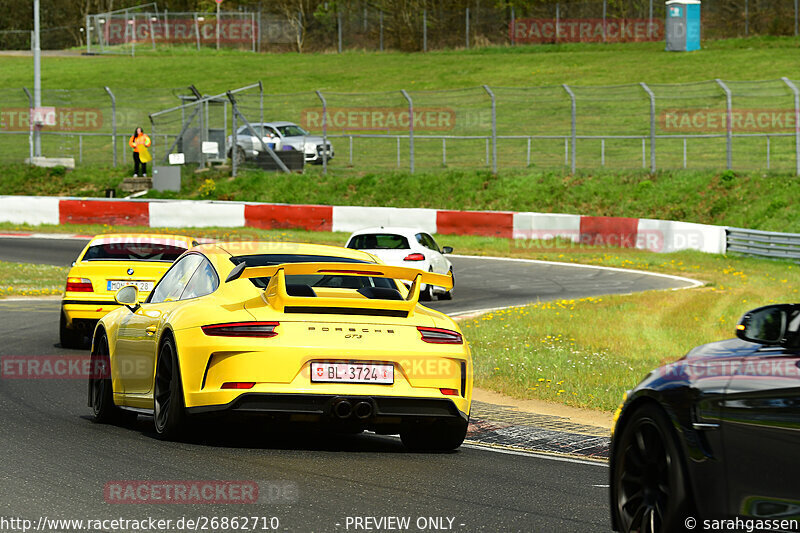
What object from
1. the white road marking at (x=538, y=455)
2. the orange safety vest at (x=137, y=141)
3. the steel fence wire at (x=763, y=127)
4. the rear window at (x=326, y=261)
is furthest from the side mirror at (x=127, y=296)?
the orange safety vest at (x=137, y=141)

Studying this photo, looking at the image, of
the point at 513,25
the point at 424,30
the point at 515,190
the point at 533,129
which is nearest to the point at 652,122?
the point at 515,190

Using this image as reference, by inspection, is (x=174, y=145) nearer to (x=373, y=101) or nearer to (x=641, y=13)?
(x=373, y=101)

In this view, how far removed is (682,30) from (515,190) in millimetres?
26089

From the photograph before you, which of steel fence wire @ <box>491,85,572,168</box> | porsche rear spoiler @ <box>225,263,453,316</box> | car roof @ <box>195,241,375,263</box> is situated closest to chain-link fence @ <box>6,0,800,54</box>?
steel fence wire @ <box>491,85,572,168</box>

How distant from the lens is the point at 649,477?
5.29 m

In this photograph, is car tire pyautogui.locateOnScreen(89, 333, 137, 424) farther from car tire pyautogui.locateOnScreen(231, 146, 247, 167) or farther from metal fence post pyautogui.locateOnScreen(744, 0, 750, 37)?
metal fence post pyautogui.locateOnScreen(744, 0, 750, 37)

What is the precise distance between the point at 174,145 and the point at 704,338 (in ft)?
90.6

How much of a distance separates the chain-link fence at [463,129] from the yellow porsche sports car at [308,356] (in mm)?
24031

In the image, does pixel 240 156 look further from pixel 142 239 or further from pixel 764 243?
pixel 142 239

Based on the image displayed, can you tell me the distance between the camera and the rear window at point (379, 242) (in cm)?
2173

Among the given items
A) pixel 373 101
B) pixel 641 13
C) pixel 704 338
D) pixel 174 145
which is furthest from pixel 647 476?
pixel 641 13

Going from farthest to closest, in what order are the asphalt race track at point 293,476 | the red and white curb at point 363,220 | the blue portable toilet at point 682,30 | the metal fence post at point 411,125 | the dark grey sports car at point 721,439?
the blue portable toilet at point 682,30
the metal fence post at point 411,125
the red and white curb at point 363,220
the asphalt race track at point 293,476
the dark grey sports car at point 721,439

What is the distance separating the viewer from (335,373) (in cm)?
→ 771

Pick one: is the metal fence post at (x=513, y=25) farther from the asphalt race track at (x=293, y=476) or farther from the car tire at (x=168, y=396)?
the car tire at (x=168, y=396)
